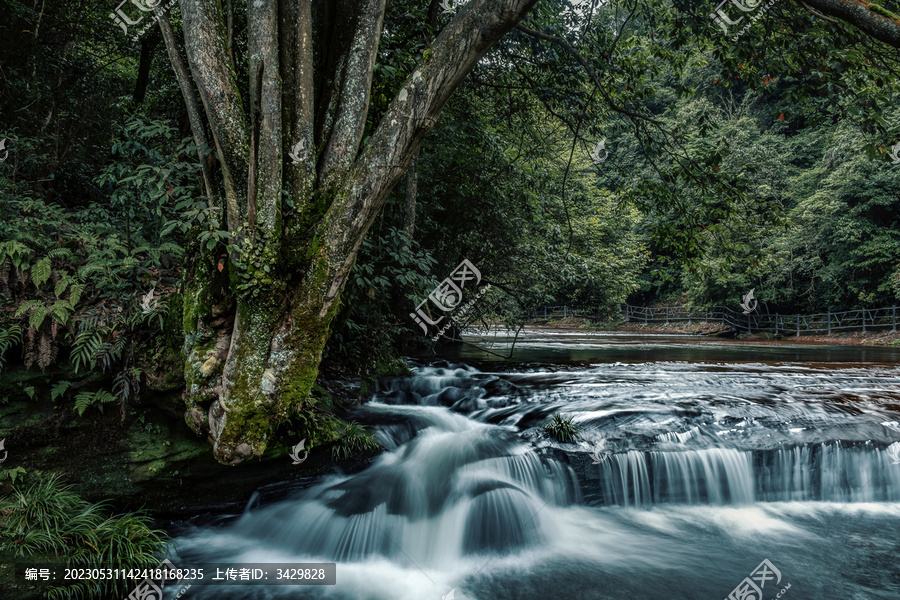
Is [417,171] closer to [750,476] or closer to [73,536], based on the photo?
[73,536]

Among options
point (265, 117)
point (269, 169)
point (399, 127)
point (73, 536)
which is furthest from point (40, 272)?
point (399, 127)

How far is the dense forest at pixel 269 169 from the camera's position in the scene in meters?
3.65

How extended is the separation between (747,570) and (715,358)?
34.7ft

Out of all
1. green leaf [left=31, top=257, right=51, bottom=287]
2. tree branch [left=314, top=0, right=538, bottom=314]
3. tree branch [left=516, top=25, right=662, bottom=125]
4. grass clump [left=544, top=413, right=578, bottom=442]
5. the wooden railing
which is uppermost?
tree branch [left=516, top=25, right=662, bottom=125]

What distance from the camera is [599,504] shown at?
17.6ft

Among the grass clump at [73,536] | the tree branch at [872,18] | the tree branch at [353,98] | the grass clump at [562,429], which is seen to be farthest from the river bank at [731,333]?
the grass clump at [73,536]

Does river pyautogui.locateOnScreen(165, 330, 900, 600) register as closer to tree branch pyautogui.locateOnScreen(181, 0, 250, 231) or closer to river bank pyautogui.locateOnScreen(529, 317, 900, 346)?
tree branch pyautogui.locateOnScreen(181, 0, 250, 231)

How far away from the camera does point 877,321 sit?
2106cm

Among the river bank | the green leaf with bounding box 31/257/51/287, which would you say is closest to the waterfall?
the green leaf with bounding box 31/257/51/287

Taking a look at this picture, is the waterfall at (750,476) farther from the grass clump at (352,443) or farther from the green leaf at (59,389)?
the green leaf at (59,389)

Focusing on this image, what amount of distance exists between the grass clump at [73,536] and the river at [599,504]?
1.50ft

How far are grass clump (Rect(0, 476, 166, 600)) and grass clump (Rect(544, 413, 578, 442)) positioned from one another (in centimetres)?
430

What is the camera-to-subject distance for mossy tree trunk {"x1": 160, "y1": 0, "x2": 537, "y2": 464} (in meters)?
3.60

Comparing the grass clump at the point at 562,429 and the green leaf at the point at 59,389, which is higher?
the green leaf at the point at 59,389
